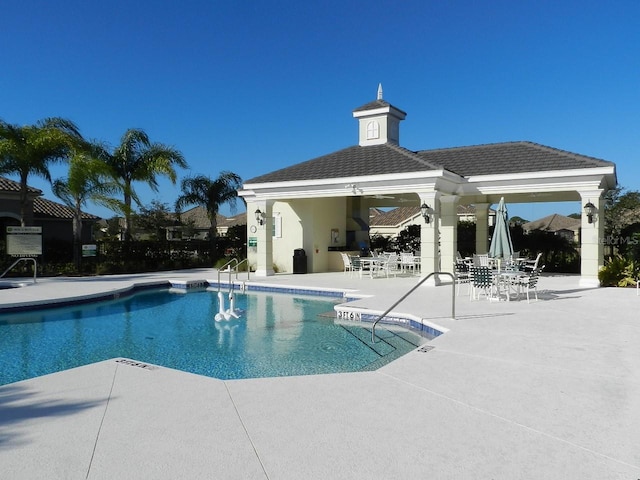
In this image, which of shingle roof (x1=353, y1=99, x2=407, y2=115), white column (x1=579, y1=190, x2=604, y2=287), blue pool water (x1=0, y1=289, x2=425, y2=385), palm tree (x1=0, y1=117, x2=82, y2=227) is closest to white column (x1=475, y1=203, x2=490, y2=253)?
shingle roof (x1=353, y1=99, x2=407, y2=115)

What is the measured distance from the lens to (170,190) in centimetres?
2566

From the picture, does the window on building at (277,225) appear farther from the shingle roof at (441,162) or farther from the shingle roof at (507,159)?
the shingle roof at (507,159)

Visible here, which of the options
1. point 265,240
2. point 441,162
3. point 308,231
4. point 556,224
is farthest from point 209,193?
point 556,224

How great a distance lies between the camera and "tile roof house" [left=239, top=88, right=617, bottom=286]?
15766mm

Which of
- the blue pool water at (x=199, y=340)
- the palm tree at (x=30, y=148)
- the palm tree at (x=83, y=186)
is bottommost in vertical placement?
the blue pool water at (x=199, y=340)

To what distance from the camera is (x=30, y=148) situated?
19.9m

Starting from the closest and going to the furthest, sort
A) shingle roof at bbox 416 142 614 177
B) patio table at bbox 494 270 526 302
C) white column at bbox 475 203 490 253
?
1. patio table at bbox 494 270 526 302
2. shingle roof at bbox 416 142 614 177
3. white column at bbox 475 203 490 253

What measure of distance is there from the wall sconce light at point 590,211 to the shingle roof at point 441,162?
1.26 metres

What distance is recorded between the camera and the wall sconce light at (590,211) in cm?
1493

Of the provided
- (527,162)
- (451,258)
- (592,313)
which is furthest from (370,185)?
(592,313)

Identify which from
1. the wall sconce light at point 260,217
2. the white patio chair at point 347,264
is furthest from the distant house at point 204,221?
the white patio chair at point 347,264

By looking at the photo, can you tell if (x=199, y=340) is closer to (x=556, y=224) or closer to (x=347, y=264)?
(x=347, y=264)

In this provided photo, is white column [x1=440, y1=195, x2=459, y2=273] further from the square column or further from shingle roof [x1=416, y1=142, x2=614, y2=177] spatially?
the square column

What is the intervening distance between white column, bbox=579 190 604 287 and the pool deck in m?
8.61
